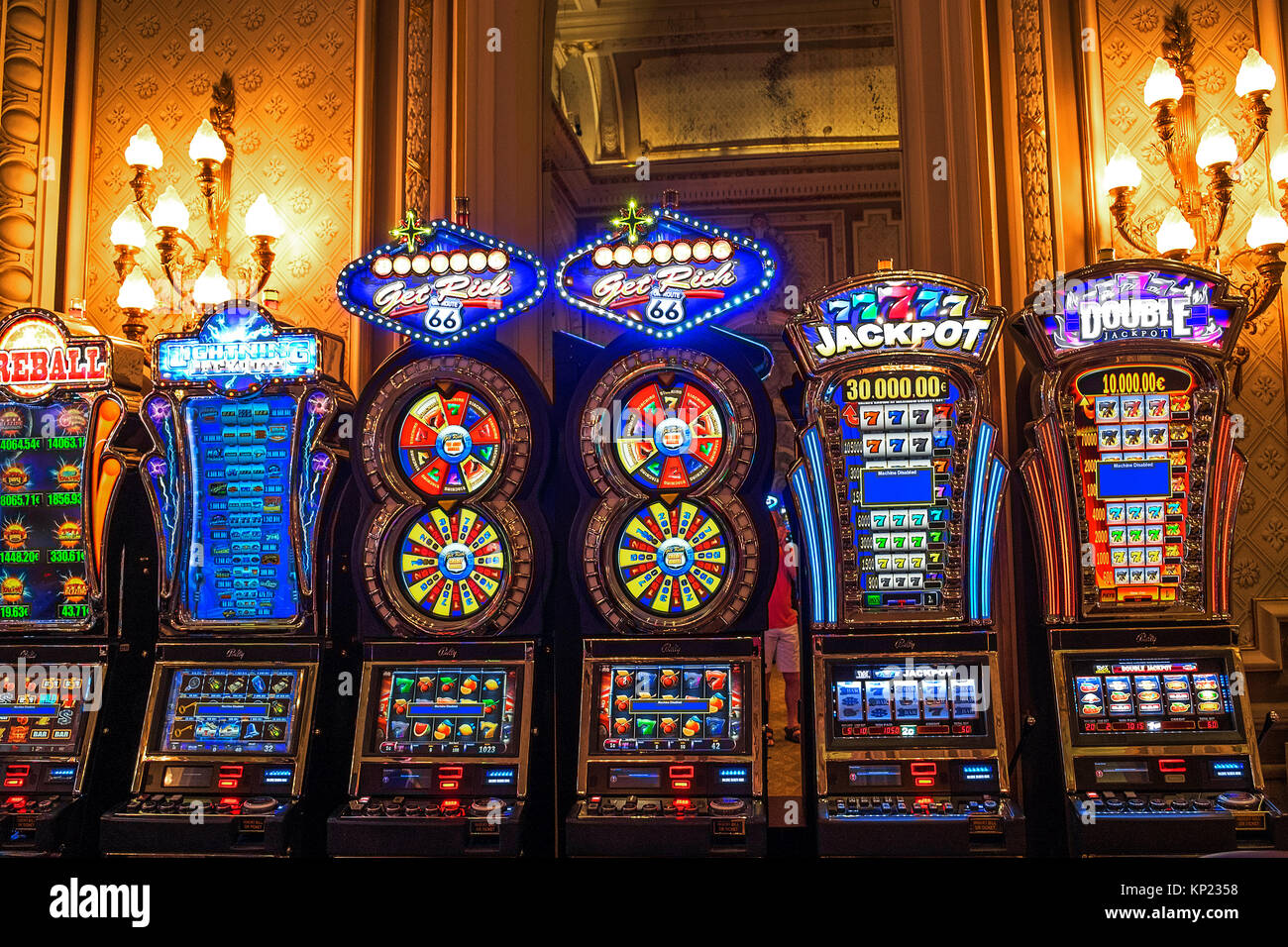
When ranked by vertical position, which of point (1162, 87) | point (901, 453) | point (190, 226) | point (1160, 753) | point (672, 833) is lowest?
point (672, 833)

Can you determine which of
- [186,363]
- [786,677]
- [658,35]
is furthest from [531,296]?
[658,35]

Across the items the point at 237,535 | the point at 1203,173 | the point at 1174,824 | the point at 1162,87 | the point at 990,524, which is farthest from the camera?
the point at 1203,173

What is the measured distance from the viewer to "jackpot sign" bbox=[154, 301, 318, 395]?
16.9ft

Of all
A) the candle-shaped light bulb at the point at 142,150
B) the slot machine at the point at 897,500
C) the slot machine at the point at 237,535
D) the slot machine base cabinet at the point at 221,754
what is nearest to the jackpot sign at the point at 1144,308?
the slot machine at the point at 897,500

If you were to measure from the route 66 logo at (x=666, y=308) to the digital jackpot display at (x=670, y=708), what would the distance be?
153 centimetres

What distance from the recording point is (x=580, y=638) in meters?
5.22

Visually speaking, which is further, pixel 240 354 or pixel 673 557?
pixel 240 354

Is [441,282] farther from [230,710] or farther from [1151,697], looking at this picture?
[1151,697]

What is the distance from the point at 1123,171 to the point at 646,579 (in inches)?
138

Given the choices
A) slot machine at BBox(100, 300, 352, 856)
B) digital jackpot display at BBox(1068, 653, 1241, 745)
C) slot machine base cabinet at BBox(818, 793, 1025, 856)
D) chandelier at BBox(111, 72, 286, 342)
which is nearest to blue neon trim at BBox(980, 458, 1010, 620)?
digital jackpot display at BBox(1068, 653, 1241, 745)

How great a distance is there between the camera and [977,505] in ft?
15.4

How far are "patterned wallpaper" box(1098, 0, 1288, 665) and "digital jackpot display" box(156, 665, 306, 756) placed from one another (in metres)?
4.98
